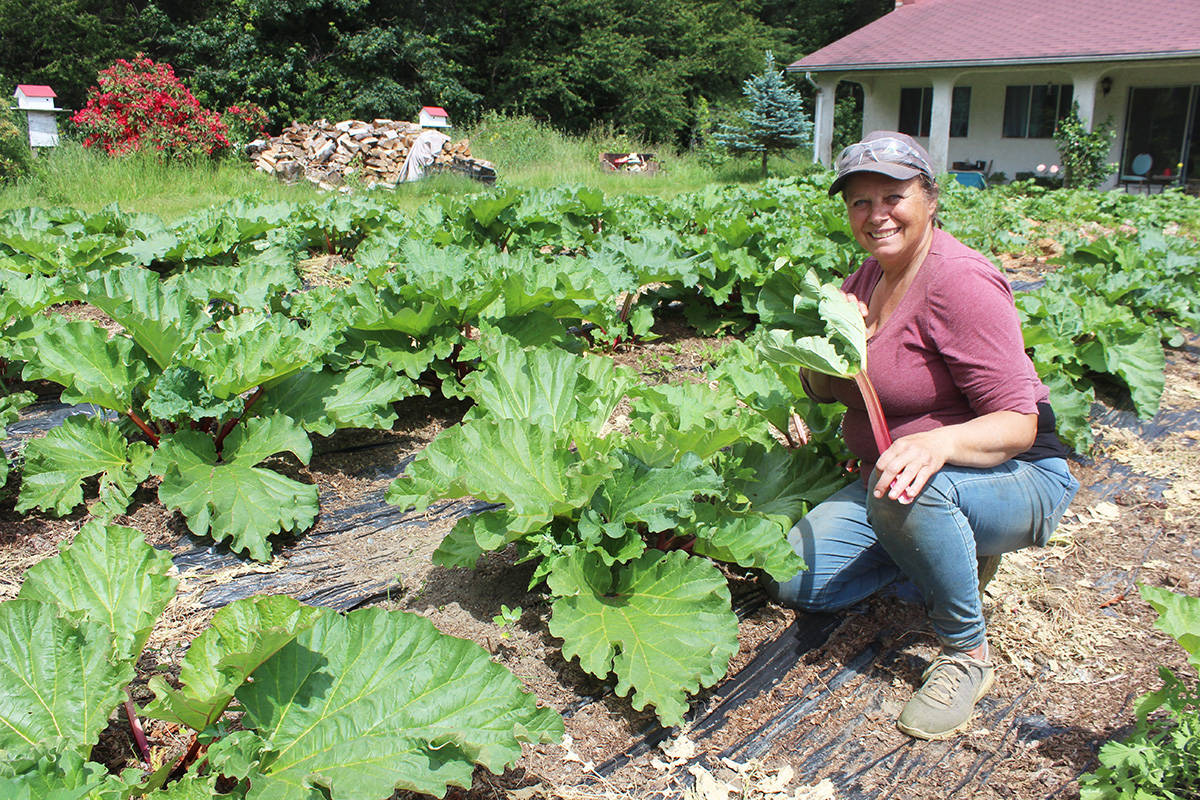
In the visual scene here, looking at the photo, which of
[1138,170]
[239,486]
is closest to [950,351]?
[239,486]

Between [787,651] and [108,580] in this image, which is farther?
[787,651]

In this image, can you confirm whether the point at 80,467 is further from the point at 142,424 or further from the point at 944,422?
the point at 944,422

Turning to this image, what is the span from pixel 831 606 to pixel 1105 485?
6.18 feet

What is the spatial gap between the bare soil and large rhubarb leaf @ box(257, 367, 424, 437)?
273 mm

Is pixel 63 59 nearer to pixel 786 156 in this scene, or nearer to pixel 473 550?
pixel 786 156

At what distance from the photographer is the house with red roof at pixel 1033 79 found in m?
18.3

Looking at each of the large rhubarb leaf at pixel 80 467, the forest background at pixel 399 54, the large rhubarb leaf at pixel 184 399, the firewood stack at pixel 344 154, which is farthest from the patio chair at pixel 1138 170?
the large rhubarb leaf at pixel 80 467

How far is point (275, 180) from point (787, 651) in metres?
14.4

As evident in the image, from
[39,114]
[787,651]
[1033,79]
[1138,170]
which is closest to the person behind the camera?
[787,651]

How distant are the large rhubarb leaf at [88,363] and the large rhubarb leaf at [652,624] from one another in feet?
5.97

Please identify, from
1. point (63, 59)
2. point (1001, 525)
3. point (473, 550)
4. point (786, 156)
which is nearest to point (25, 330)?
point (473, 550)

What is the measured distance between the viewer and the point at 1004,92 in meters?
21.0

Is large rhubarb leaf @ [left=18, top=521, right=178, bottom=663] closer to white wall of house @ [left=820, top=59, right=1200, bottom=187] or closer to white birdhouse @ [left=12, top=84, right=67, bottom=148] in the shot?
white birdhouse @ [left=12, top=84, right=67, bottom=148]

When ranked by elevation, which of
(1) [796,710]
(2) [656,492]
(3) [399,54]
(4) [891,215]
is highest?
(3) [399,54]
